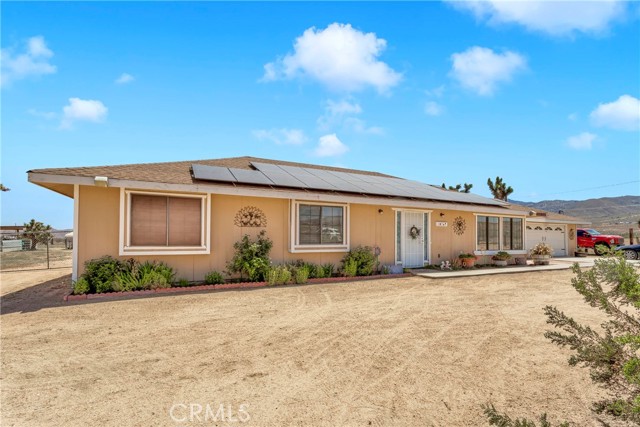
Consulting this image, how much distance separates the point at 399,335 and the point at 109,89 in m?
10.8

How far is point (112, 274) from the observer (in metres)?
7.80

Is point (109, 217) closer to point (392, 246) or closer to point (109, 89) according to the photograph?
point (109, 89)

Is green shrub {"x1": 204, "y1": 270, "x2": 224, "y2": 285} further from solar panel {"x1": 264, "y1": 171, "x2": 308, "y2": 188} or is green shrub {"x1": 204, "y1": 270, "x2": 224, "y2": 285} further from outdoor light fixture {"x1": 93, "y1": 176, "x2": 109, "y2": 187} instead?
outdoor light fixture {"x1": 93, "y1": 176, "x2": 109, "y2": 187}

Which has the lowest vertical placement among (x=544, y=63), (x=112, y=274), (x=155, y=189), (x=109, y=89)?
(x=112, y=274)

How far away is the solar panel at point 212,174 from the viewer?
9.19 metres

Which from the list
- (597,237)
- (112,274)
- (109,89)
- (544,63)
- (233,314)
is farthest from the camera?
(597,237)

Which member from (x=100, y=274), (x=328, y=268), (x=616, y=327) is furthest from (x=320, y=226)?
(x=616, y=327)

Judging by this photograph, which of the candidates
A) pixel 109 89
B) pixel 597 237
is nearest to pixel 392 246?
A: pixel 109 89

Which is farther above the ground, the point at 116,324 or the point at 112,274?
the point at 112,274

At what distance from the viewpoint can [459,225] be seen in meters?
13.9

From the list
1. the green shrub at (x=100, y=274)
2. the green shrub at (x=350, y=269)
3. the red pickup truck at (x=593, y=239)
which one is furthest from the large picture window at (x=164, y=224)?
the red pickup truck at (x=593, y=239)

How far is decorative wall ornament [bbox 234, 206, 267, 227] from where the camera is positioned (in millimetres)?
9727

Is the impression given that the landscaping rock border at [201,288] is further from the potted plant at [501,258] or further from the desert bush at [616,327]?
the desert bush at [616,327]

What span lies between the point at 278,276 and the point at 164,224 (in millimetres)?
3500
